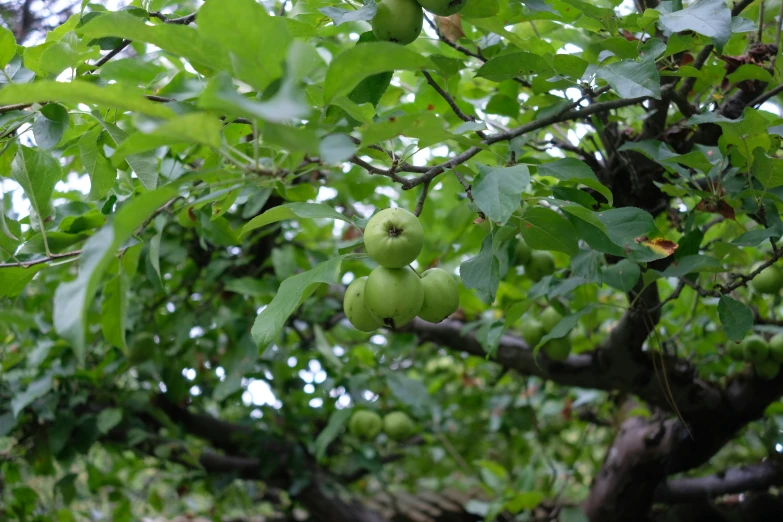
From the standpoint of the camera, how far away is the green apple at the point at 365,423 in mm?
2331

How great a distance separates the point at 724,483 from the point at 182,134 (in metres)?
2.31

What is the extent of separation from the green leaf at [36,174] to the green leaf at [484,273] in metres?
0.79

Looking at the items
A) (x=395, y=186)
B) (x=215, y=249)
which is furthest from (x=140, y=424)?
(x=395, y=186)

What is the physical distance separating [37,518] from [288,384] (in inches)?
41.8

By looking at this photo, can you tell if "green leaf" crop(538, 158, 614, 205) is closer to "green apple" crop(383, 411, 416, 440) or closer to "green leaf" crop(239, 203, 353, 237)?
"green leaf" crop(239, 203, 353, 237)

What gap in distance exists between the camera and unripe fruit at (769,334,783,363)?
5.83 feet

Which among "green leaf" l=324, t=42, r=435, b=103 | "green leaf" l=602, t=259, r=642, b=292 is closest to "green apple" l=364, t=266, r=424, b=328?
"green leaf" l=324, t=42, r=435, b=103

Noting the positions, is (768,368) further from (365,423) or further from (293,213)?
(293,213)

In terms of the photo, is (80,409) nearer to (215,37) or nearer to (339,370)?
(339,370)

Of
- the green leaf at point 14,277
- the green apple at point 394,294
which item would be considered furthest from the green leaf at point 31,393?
the green apple at point 394,294

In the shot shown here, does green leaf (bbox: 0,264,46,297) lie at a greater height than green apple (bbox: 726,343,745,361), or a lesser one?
greater

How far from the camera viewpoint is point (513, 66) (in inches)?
43.2

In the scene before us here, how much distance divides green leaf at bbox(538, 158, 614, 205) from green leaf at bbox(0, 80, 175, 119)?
660mm

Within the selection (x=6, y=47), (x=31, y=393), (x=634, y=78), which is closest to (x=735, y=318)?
(x=634, y=78)
